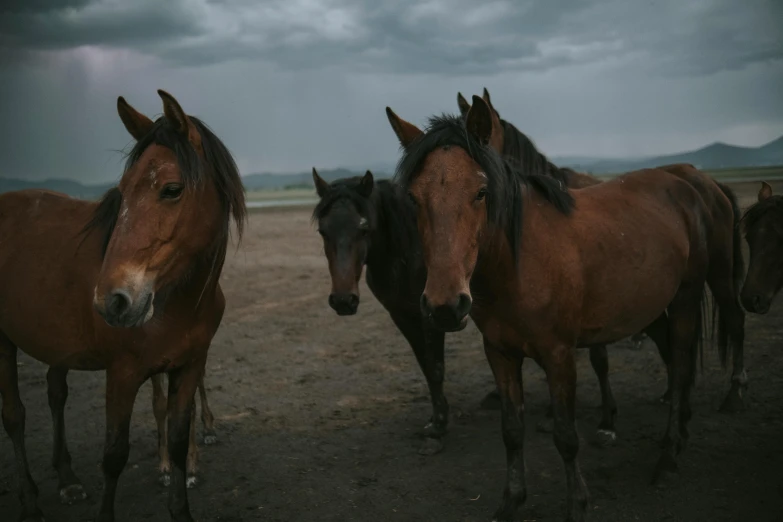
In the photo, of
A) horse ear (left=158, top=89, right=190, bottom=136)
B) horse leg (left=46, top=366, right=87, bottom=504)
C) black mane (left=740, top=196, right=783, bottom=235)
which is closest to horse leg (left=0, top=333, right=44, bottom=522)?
horse leg (left=46, top=366, right=87, bottom=504)

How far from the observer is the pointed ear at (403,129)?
3.66 m

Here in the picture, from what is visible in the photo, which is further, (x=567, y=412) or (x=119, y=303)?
(x=567, y=412)

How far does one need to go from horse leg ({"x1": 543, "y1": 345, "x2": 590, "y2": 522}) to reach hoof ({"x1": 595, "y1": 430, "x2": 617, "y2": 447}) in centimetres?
137

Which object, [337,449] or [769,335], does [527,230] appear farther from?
[769,335]

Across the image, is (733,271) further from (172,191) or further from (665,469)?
(172,191)

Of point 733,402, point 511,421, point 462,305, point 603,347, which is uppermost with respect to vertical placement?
point 462,305

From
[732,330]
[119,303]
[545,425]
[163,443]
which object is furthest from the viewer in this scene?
[732,330]

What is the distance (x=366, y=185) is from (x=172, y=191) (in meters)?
2.59

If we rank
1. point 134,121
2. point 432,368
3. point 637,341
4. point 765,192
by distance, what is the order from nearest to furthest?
point 134,121 → point 432,368 → point 765,192 → point 637,341

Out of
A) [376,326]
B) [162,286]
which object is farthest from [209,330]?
[376,326]

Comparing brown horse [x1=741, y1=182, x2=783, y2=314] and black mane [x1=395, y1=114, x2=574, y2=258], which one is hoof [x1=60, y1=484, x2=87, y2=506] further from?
brown horse [x1=741, y1=182, x2=783, y2=314]

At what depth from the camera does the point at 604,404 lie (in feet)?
16.5

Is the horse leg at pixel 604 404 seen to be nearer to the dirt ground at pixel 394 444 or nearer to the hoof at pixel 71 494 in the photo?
the dirt ground at pixel 394 444

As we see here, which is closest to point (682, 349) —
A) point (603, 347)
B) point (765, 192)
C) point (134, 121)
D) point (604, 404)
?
point (603, 347)
